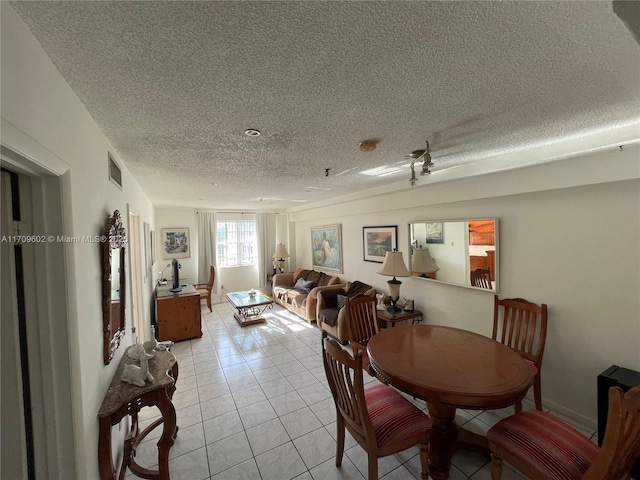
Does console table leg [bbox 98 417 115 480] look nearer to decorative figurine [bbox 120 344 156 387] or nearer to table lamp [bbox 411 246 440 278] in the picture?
decorative figurine [bbox 120 344 156 387]

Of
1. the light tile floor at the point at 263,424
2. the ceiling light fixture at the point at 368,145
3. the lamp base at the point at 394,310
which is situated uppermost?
the ceiling light fixture at the point at 368,145

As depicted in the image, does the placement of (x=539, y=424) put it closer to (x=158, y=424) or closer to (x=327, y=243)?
(x=158, y=424)

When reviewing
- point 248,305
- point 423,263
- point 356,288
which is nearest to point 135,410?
point 248,305

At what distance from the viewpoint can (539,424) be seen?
1.54m

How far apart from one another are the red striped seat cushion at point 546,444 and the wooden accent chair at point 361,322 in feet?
4.38

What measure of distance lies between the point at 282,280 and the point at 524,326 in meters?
4.90

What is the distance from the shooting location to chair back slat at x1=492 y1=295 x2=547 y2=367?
2.24 meters

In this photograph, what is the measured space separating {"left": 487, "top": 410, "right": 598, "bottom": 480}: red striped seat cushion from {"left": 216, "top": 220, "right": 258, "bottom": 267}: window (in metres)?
6.13

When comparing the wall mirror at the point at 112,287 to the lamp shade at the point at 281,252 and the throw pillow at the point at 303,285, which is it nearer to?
the throw pillow at the point at 303,285

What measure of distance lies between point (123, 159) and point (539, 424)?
3609 millimetres

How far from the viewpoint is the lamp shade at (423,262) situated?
3.21 m

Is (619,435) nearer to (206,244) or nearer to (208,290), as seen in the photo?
(208,290)

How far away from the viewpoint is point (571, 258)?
2227mm

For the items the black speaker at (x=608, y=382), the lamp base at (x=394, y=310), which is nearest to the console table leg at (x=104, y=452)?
the lamp base at (x=394, y=310)
